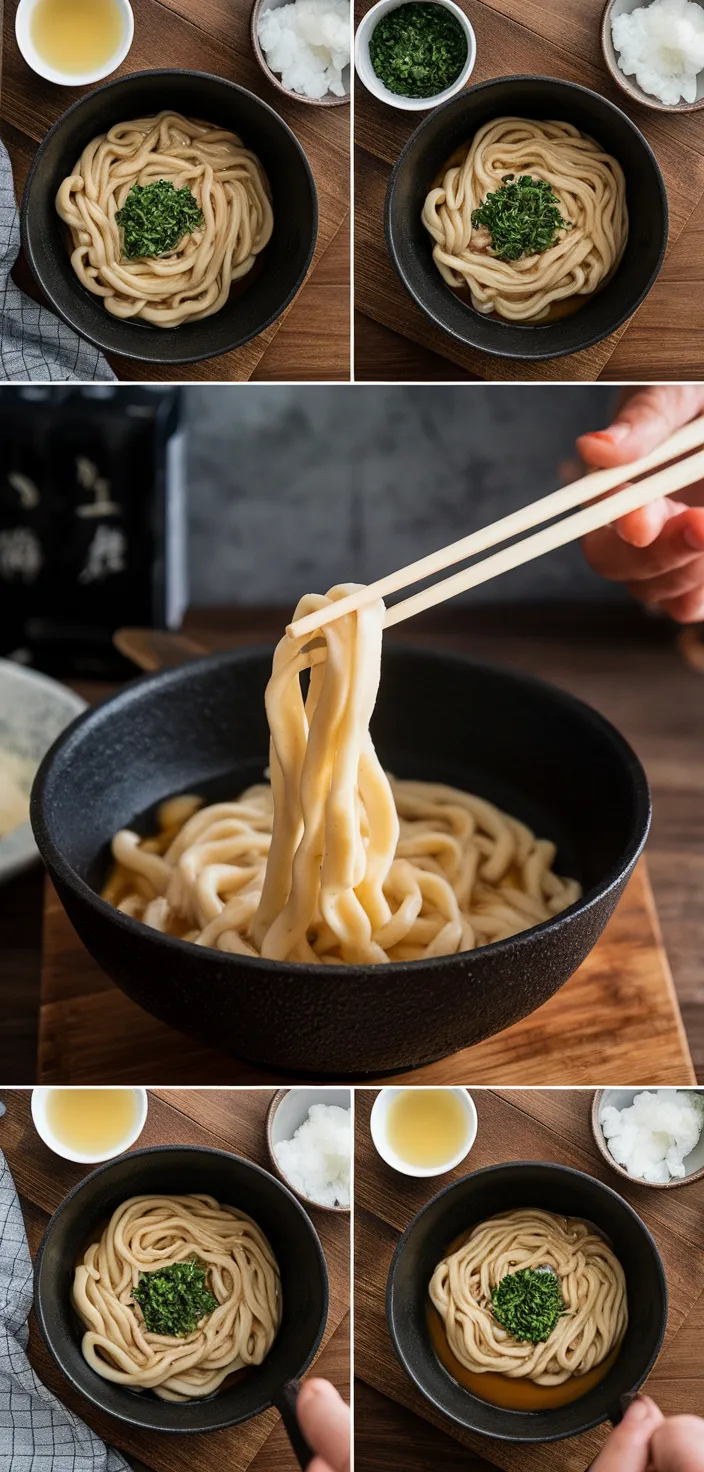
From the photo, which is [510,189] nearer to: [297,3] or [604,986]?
[297,3]

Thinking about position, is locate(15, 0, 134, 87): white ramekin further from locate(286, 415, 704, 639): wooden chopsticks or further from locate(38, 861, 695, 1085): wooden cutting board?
locate(38, 861, 695, 1085): wooden cutting board

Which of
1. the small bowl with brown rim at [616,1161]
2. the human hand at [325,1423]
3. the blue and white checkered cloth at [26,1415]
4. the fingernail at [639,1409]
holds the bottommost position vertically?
the blue and white checkered cloth at [26,1415]

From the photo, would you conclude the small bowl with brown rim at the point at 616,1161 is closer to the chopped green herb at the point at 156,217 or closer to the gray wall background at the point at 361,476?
the chopped green herb at the point at 156,217

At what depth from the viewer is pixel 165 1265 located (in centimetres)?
75

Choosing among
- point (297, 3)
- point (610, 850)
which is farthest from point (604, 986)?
point (297, 3)

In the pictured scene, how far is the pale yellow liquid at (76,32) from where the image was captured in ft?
2.39

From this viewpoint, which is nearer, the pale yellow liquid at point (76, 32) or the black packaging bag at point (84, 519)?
the pale yellow liquid at point (76, 32)

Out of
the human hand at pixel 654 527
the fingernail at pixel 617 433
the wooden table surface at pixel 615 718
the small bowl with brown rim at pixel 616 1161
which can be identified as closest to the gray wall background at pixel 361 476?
the wooden table surface at pixel 615 718

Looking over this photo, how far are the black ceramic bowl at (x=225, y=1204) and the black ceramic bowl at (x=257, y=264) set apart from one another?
1.67 feet

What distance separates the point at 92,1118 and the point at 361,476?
5.48 ft

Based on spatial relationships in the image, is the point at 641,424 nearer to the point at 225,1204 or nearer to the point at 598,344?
the point at 598,344

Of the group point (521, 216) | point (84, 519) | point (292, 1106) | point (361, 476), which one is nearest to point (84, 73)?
point (521, 216)

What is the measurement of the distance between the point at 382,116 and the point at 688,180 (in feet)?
0.61

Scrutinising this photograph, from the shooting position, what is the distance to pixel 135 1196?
783 millimetres
